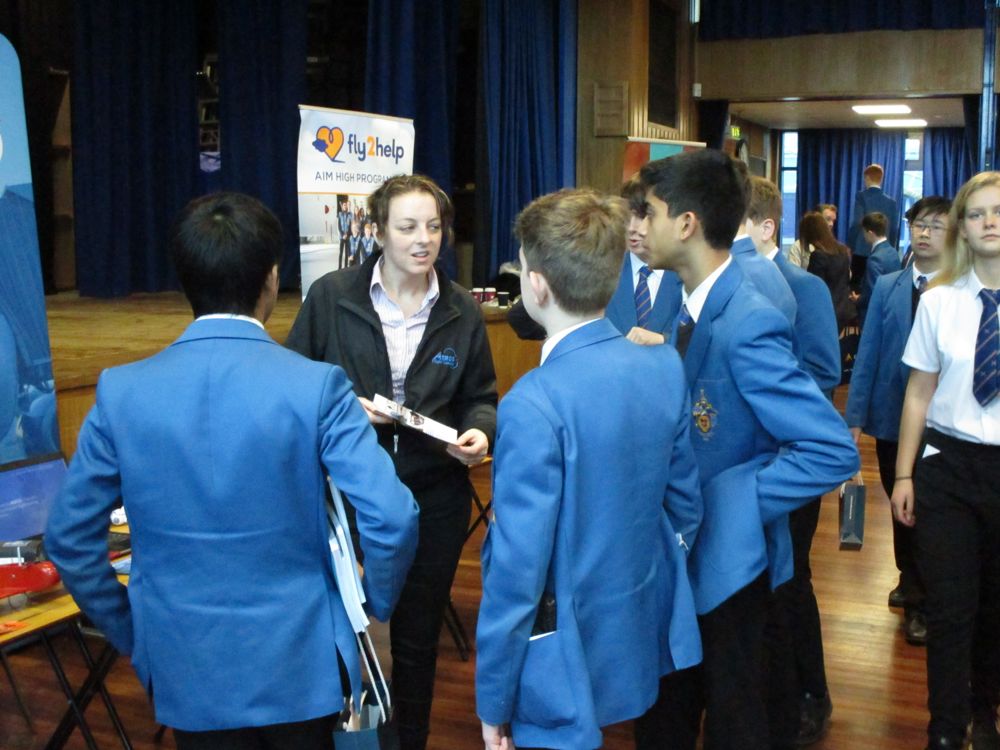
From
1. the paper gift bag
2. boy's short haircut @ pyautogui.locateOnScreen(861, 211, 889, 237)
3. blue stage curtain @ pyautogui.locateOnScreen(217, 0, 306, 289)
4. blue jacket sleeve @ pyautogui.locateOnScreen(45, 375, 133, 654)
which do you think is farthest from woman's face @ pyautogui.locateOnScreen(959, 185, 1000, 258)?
blue stage curtain @ pyautogui.locateOnScreen(217, 0, 306, 289)

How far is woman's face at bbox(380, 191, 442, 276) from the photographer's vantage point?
7.47ft

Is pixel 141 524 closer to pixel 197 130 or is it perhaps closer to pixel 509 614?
pixel 509 614

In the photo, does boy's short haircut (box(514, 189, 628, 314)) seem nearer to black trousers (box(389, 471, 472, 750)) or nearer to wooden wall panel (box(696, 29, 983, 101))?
black trousers (box(389, 471, 472, 750))

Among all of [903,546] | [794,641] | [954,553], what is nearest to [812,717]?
[794,641]

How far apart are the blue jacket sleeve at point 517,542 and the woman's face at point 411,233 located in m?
0.84

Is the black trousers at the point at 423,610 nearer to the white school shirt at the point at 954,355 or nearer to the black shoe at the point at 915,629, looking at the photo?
the white school shirt at the point at 954,355

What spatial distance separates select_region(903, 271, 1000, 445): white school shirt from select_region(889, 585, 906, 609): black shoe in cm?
155

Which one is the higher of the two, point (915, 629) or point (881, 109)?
point (881, 109)

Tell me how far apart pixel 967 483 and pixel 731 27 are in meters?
8.68

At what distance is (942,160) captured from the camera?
52.5ft

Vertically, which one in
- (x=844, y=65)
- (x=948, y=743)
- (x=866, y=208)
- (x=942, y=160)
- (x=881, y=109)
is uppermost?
(x=881, y=109)

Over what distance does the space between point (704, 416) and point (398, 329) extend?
774 mm

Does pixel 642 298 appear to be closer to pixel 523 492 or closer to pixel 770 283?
pixel 770 283

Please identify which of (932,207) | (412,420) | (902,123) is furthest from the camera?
(902,123)
